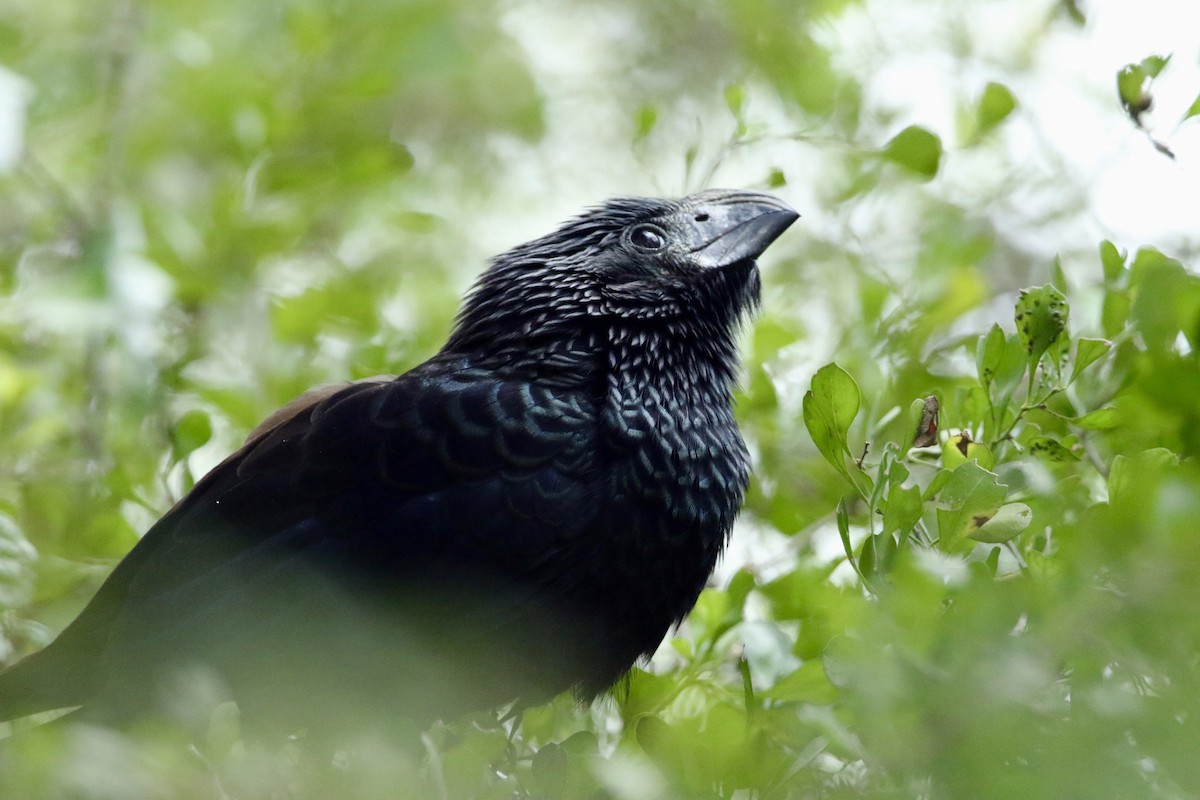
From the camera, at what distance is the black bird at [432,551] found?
94.9 inches

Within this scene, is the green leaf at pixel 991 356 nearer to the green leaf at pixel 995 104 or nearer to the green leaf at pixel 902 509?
the green leaf at pixel 902 509

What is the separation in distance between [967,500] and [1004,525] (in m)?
0.09

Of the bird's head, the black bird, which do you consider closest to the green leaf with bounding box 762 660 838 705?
the black bird

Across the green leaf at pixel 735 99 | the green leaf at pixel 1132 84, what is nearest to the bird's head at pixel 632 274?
the green leaf at pixel 735 99

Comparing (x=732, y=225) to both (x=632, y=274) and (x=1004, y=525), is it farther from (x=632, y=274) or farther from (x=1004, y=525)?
(x=1004, y=525)

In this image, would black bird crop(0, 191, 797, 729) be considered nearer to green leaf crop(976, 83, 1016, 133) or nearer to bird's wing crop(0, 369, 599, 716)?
bird's wing crop(0, 369, 599, 716)

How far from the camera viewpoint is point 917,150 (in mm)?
2633

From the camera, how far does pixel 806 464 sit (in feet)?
10.8

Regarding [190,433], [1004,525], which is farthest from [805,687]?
[190,433]

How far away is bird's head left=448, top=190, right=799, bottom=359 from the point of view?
9.68ft

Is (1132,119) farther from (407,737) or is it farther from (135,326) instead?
(135,326)

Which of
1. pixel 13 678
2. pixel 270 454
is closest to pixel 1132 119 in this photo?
pixel 270 454

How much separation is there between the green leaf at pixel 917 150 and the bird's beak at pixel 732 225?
0.41m

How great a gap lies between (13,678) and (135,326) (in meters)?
1.26
